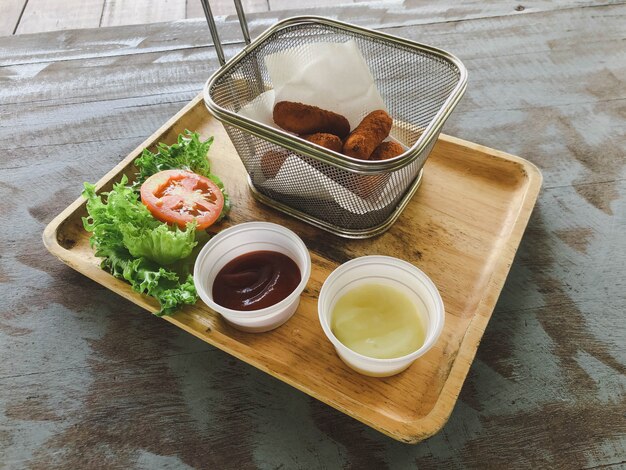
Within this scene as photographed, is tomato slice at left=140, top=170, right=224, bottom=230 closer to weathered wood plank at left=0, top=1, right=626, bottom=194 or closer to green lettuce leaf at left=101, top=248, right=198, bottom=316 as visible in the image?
green lettuce leaf at left=101, top=248, right=198, bottom=316

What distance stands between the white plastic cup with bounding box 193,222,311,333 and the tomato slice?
0.11 metres

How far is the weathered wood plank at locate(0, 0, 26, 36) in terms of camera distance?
83.9 inches

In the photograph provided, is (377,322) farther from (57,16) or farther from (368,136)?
(57,16)

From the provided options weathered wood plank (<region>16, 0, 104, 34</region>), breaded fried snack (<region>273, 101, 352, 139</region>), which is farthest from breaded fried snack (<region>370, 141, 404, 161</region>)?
weathered wood plank (<region>16, 0, 104, 34</region>)

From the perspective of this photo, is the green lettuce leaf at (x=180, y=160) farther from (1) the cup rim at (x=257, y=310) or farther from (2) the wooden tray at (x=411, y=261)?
(1) the cup rim at (x=257, y=310)

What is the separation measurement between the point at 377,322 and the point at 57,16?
2.14 metres

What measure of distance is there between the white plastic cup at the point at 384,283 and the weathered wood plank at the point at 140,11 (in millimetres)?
1747

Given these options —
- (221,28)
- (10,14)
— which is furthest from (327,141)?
(10,14)

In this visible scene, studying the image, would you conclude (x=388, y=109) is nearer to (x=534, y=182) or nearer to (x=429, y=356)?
(x=534, y=182)

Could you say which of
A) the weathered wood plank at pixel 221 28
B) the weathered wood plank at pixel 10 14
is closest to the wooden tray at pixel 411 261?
the weathered wood plank at pixel 221 28

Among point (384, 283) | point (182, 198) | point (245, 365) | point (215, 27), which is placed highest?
point (215, 27)

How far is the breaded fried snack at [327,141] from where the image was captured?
1079 millimetres

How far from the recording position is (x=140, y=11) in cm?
223

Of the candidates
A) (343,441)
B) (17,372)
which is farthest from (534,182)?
(17,372)
